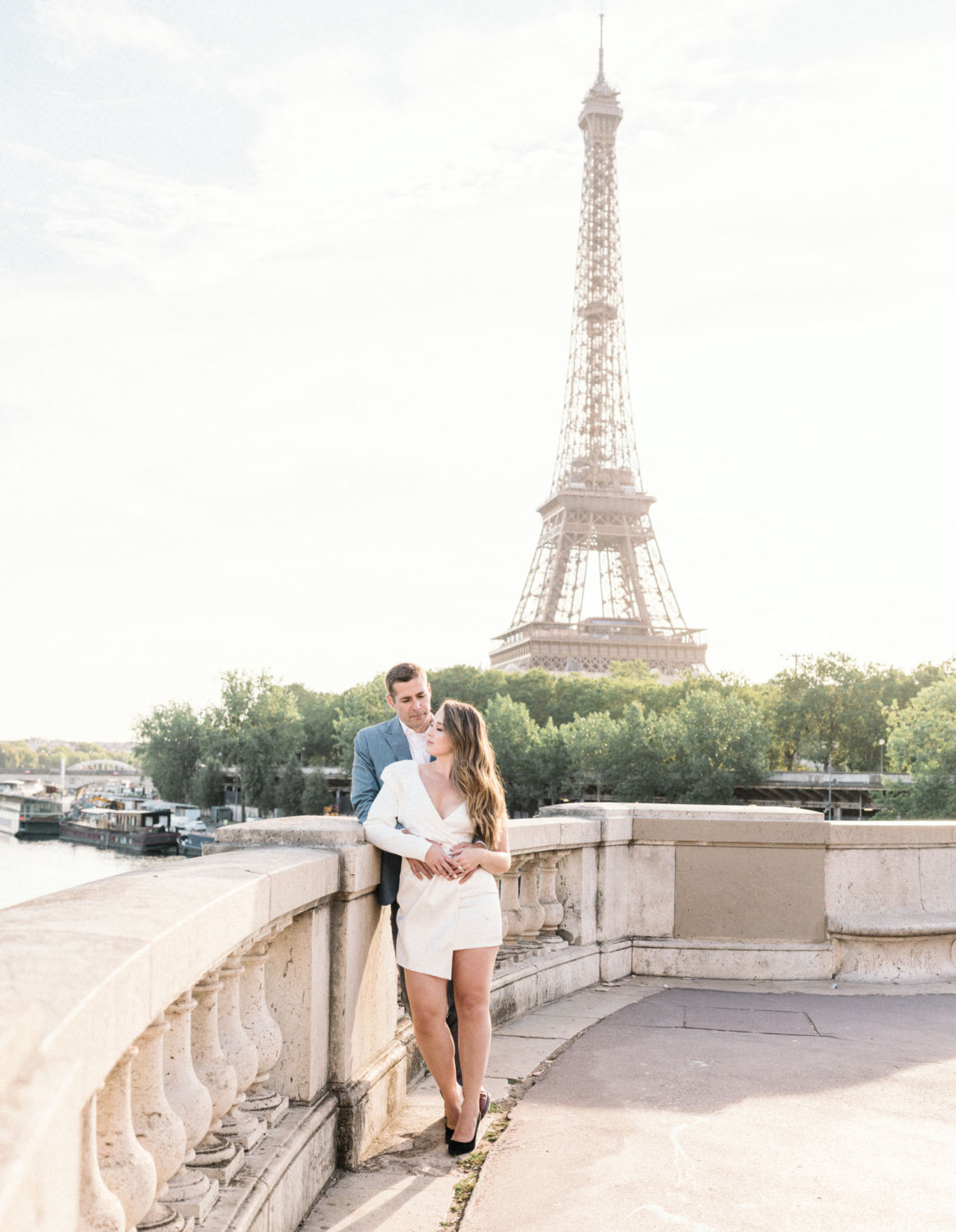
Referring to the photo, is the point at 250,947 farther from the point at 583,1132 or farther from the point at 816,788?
the point at 816,788

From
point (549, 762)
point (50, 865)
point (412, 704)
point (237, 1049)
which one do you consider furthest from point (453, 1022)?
point (50, 865)

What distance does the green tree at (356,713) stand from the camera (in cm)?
6594

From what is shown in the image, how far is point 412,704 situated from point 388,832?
0.62 metres

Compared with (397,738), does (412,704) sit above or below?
above

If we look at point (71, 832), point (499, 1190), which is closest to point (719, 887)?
point (499, 1190)

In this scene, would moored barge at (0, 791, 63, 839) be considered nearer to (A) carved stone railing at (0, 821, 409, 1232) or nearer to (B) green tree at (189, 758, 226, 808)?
(B) green tree at (189, 758, 226, 808)

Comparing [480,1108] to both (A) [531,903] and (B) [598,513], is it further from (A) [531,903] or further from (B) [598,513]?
(B) [598,513]

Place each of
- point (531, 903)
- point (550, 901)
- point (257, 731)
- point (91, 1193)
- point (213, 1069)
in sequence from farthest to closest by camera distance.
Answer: point (257, 731), point (550, 901), point (531, 903), point (213, 1069), point (91, 1193)

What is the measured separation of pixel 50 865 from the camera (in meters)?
61.5

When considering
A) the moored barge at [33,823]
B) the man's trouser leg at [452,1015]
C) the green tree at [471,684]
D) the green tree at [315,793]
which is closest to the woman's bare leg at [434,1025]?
the man's trouser leg at [452,1015]

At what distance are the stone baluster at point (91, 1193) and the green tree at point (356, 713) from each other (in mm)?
61384

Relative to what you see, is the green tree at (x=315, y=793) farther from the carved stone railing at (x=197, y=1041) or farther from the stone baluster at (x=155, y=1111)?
the stone baluster at (x=155, y=1111)

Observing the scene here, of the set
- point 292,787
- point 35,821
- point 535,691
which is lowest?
point 35,821

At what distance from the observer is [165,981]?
230cm
